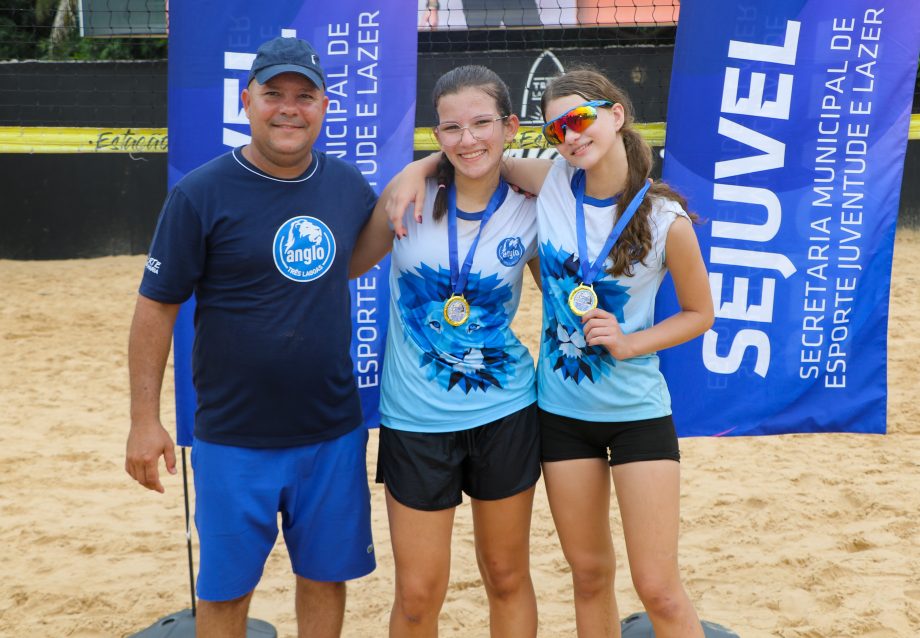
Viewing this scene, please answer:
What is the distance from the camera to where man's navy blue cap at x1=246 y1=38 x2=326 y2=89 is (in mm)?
2621

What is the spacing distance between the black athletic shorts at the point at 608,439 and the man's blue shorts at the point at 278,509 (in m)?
0.57

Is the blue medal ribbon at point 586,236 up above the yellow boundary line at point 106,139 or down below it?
below

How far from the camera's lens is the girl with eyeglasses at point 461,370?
270cm

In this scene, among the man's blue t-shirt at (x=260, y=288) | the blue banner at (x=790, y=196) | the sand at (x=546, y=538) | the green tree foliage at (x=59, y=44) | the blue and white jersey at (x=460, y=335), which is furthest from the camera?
the green tree foliage at (x=59, y=44)

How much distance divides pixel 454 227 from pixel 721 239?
4.39 feet

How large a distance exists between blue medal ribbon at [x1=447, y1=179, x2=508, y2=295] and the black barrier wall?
702cm

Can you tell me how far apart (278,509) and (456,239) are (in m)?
0.94

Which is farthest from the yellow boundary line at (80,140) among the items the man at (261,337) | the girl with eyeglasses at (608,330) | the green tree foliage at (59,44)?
→ the girl with eyeglasses at (608,330)

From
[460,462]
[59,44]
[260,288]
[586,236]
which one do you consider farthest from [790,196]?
[59,44]

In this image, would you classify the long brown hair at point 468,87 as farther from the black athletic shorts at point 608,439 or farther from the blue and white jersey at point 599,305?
the black athletic shorts at point 608,439

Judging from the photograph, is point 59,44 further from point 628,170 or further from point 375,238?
point 628,170

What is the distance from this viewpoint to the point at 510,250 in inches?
108

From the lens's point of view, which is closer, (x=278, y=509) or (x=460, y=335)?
(x=460, y=335)

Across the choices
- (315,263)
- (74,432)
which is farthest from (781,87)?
(74,432)
